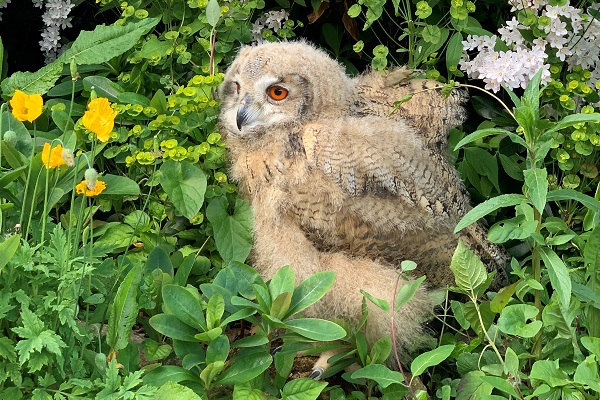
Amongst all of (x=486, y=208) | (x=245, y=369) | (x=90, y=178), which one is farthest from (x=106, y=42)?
(x=486, y=208)

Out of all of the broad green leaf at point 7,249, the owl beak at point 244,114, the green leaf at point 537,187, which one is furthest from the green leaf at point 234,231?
the green leaf at point 537,187

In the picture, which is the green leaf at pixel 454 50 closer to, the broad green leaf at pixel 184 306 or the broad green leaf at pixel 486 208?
the broad green leaf at pixel 486 208

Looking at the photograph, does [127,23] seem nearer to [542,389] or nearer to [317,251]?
[317,251]

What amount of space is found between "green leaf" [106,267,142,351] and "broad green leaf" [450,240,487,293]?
1.20 metres

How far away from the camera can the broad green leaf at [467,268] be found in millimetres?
3293

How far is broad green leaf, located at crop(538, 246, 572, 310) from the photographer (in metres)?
2.94

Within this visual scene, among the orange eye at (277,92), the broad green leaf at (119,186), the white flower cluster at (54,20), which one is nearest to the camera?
the orange eye at (277,92)

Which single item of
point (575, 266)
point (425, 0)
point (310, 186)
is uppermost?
point (425, 0)

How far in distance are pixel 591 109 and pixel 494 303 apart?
45.6 inches

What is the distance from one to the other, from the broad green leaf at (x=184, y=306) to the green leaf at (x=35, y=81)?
1426mm

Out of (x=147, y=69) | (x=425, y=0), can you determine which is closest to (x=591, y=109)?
(x=425, y=0)

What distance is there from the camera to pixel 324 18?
489 cm

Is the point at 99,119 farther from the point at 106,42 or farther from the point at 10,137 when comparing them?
the point at 106,42

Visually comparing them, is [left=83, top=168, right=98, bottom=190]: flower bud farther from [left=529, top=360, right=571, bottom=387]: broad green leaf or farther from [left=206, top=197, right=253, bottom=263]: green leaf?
[left=529, top=360, right=571, bottom=387]: broad green leaf
